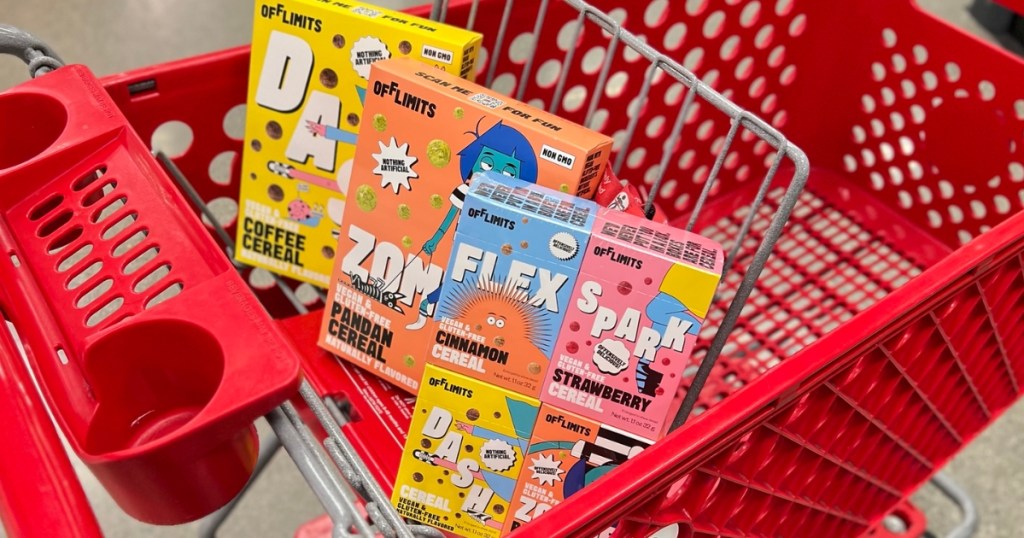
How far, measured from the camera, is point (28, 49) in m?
0.94

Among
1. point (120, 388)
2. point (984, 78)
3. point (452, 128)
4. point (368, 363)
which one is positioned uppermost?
point (984, 78)

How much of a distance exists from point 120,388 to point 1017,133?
1199 millimetres

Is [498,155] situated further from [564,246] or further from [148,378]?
[148,378]

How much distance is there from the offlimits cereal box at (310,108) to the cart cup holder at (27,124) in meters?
0.23

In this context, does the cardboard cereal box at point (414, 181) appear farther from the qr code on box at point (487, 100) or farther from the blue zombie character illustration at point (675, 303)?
the blue zombie character illustration at point (675, 303)

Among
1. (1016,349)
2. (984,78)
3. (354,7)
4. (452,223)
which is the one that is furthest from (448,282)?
(984,78)

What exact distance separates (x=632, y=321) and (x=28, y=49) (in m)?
0.68

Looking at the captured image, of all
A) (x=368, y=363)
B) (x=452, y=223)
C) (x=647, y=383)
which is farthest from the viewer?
(x=368, y=363)

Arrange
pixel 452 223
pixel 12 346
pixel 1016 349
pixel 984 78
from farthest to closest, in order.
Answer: pixel 984 78 < pixel 1016 349 < pixel 452 223 < pixel 12 346

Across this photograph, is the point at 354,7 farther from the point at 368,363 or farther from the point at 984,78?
the point at 984,78

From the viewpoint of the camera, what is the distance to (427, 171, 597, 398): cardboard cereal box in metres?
0.81

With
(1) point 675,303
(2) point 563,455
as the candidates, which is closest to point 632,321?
(1) point 675,303

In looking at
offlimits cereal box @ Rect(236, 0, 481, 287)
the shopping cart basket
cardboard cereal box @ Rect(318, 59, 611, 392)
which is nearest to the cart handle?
the shopping cart basket

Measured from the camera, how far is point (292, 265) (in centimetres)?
114
